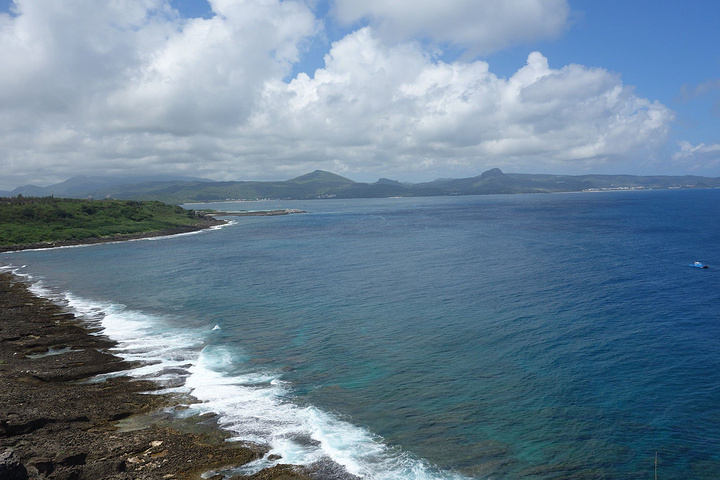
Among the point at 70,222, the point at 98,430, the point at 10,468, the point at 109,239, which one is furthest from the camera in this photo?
the point at 70,222

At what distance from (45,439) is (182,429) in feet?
22.0

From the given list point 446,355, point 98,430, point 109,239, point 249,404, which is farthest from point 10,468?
point 109,239

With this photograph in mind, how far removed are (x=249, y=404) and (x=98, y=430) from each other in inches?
332

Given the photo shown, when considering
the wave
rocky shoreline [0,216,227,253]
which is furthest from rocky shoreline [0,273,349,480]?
rocky shoreline [0,216,227,253]

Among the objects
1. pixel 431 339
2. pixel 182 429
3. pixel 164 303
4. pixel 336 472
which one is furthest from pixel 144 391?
pixel 164 303

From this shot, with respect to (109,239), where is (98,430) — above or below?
below

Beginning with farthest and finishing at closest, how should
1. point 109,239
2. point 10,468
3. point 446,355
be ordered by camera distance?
point 109,239 < point 446,355 < point 10,468

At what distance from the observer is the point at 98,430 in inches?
954

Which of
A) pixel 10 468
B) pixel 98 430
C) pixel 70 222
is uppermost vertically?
pixel 70 222

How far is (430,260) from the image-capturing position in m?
83.8

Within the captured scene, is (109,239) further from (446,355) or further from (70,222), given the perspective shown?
(446,355)

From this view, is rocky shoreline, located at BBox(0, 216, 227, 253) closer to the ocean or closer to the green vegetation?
the green vegetation

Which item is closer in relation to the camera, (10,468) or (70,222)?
(10,468)

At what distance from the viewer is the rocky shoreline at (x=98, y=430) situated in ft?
66.5
